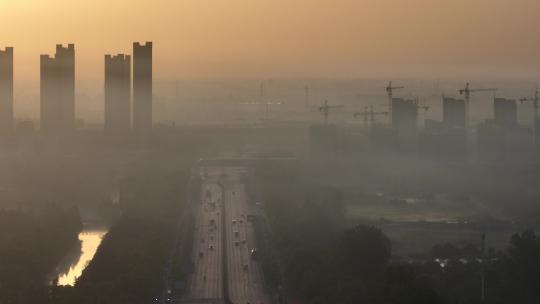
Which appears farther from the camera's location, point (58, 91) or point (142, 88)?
point (142, 88)

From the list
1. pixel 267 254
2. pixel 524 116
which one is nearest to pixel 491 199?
pixel 267 254

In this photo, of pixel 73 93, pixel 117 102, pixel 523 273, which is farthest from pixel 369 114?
pixel 523 273

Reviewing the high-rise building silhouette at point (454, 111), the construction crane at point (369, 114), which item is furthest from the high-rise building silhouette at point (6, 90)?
the high-rise building silhouette at point (454, 111)

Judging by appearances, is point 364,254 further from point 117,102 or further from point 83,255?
point 117,102

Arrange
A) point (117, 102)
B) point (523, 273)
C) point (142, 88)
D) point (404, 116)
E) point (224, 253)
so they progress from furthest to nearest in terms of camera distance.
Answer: point (142, 88)
point (117, 102)
point (404, 116)
point (224, 253)
point (523, 273)

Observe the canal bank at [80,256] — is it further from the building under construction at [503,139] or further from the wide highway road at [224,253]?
the building under construction at [503,139]

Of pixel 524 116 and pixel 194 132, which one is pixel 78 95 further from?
pixel 524 116
